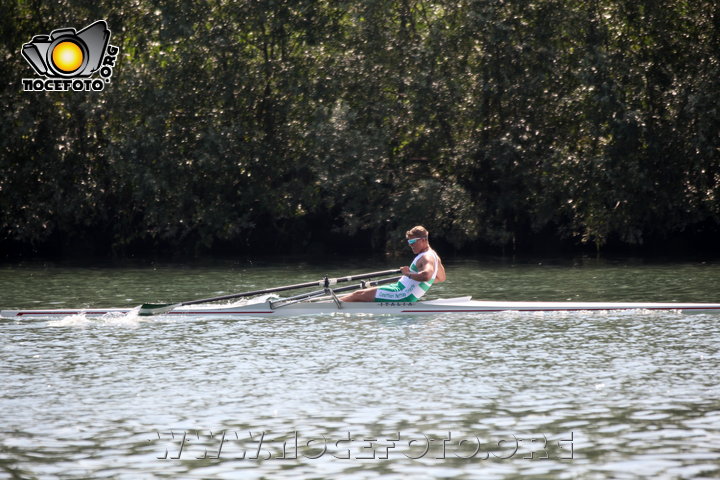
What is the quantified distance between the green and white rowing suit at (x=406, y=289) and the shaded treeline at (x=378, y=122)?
54.9 ft

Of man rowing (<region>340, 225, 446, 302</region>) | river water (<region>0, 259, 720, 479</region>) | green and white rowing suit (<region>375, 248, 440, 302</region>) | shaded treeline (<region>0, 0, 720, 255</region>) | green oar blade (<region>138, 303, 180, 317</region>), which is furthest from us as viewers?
shaded treeline (<region>0, 0, 720, 255</region>)

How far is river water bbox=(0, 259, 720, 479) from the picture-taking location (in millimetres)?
8609

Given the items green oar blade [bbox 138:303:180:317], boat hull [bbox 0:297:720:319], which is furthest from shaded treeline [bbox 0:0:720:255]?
green oar blade [bbox 138:303:180:317]

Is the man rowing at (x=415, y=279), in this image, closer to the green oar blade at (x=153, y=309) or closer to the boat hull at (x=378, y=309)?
the boat hull at (x=378, y=309)

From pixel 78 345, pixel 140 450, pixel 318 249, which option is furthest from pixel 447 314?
pixel 318 249

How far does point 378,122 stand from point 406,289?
64.7ft

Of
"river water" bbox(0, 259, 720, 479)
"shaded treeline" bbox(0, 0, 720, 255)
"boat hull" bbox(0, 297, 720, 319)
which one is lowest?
"river water" bbox(0, 259, 720, 479)

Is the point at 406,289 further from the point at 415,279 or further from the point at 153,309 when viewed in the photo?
the point at 153,309

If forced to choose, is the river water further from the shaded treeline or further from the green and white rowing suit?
the shaded treeline

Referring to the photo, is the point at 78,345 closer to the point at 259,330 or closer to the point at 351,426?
the point at 259,330

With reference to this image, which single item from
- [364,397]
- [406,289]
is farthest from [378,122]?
[364,397]

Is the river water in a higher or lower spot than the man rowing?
lower

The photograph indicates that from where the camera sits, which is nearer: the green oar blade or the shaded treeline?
the green oar blade

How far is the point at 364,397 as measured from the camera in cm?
1118
